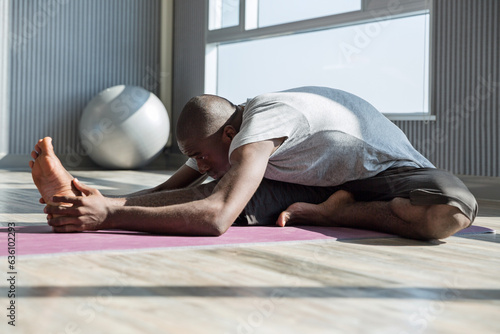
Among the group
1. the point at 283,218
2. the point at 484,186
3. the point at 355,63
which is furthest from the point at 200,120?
the point at 355,63

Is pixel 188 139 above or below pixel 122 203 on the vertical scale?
above

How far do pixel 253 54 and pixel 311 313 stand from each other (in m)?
5.38

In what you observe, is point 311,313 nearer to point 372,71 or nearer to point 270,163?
point 270,163

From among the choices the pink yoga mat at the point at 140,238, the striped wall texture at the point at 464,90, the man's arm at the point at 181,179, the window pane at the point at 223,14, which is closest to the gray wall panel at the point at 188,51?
the window pane at the point at 223,14

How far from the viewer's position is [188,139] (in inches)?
82.0

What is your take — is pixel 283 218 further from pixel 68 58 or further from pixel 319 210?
pixel 68 58

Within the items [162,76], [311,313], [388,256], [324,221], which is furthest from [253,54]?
[311,313]

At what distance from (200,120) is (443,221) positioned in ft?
2.66

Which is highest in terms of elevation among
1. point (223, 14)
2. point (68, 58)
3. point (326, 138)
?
point (223, 14)

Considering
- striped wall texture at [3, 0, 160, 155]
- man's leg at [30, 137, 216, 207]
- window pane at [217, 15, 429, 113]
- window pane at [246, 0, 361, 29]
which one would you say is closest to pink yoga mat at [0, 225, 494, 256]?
man's leg at [30, 137, 216, 207]

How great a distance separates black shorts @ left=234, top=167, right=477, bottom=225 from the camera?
1.99 m

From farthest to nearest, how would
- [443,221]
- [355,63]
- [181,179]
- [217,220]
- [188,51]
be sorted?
[188,51], [355,63], [181,179], [443,221], [217,220]

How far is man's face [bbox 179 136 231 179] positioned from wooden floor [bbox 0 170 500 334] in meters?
0.37

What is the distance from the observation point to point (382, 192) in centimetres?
222
